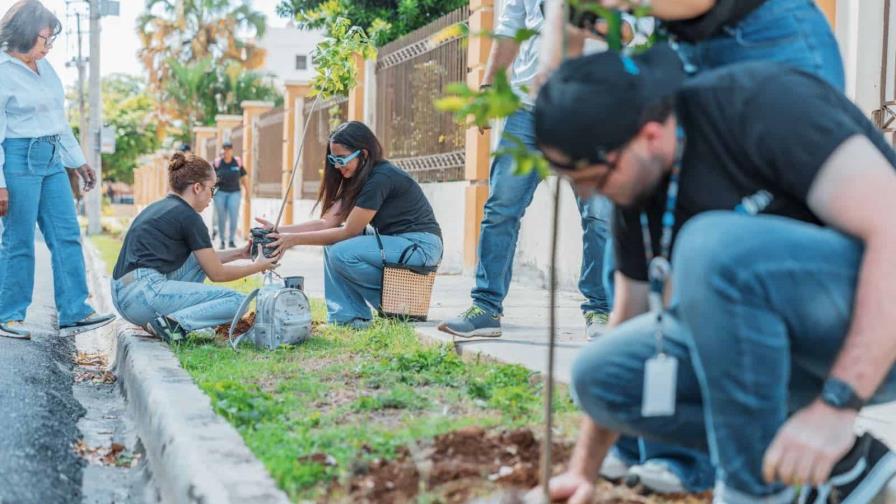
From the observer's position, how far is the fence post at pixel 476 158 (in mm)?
10047

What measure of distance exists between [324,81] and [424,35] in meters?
5.24

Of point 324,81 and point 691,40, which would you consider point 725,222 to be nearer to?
point 691,40

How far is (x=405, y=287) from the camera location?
6.20 m

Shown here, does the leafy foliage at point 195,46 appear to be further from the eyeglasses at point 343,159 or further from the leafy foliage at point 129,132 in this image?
the eyeglasses at point 343,159

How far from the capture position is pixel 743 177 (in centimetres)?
236

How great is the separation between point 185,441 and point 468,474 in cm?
99

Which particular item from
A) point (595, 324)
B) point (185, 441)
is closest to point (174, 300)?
point (595, 324)

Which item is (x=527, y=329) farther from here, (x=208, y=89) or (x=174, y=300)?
(x=208, y=89)

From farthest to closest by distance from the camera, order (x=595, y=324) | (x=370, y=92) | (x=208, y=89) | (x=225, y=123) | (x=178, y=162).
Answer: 1. (x=208, y=89)
2. (x=225, y=123)
3. (x=370, y=92)
4. (x=178, y=162)
5. (x=595, y=324)

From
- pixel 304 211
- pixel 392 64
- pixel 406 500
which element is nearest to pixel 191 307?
pixel 406 500

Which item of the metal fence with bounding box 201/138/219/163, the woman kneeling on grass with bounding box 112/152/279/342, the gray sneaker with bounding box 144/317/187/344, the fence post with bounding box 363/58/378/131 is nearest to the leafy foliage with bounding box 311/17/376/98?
the woman kneeling on grass with bounding box 112/152/279/342

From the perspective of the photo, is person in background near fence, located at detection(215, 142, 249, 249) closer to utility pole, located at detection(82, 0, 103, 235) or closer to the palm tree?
utility pole, located at detection(82, 0, 103, 235)

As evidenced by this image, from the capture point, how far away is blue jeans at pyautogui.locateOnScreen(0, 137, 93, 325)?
249 inches

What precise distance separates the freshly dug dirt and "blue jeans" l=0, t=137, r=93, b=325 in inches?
153
